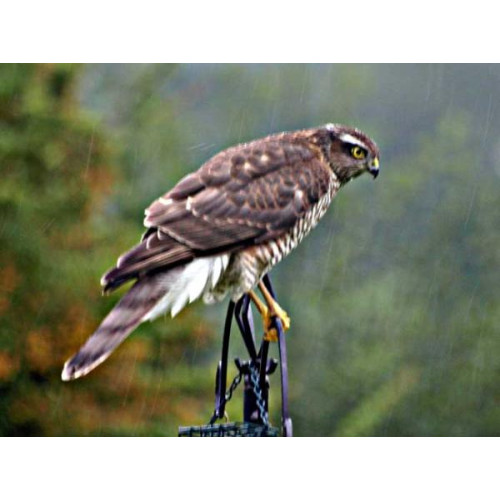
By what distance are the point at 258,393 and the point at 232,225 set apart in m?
0.64

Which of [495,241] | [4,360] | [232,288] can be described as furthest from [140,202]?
[495,241]

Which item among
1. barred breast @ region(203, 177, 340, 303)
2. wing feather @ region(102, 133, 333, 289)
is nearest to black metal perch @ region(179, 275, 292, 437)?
barred breast @ region(203, 177, 340, 303)

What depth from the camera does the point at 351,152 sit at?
397cm

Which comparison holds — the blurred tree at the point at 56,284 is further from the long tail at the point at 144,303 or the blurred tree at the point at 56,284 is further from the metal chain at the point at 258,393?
the metal chain at the point at 258,393

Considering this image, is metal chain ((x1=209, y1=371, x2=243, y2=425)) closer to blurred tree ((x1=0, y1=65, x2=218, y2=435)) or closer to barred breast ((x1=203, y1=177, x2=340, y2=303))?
barred breast ((x1=203, y1=177, x2=340, y2=303))

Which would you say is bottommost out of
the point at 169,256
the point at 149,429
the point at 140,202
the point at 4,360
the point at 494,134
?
the point at 149,429

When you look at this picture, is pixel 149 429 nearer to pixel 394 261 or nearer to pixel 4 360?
pixel 4 360

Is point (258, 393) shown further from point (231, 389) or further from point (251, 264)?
point (251, 264)

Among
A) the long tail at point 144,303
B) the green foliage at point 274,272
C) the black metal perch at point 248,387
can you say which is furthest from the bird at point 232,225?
the green foliage at point 274,272

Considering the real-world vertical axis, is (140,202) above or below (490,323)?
above

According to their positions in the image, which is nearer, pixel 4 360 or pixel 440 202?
pixel 4 360

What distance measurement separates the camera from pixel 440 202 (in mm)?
12609

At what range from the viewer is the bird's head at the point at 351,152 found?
3.96 metres

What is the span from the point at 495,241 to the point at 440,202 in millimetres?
1564
